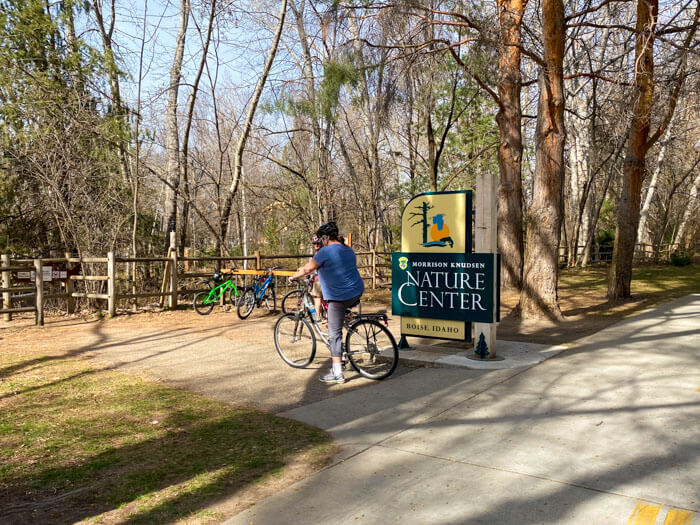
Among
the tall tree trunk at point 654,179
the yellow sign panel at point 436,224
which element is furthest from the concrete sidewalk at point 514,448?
the tall tree trunk at point 654,179

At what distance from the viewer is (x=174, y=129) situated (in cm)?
1869

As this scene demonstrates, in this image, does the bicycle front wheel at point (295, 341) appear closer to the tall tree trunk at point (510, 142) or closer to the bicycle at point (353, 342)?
the bicycle at point (353, 342)

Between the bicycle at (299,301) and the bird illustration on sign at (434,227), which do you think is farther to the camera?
the bicycle at (299,301)

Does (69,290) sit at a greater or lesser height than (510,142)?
lesser

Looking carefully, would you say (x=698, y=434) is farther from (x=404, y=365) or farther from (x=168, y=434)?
(x=168, y=434)

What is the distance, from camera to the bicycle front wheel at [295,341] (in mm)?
7727

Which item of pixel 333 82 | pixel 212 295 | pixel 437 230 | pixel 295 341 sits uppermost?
pixel 333 82

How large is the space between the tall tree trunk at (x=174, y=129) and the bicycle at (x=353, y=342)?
1150 cm

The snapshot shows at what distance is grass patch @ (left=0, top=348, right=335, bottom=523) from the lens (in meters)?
3.77

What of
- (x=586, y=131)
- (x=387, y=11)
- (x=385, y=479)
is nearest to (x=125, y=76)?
(x=387, y=11)

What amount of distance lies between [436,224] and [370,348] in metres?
2.08

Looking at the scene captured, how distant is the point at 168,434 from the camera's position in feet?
17.0

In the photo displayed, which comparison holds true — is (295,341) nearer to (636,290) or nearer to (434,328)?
(434,328)

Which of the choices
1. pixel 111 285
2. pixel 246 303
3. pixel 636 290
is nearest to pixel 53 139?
pixel 111 285
